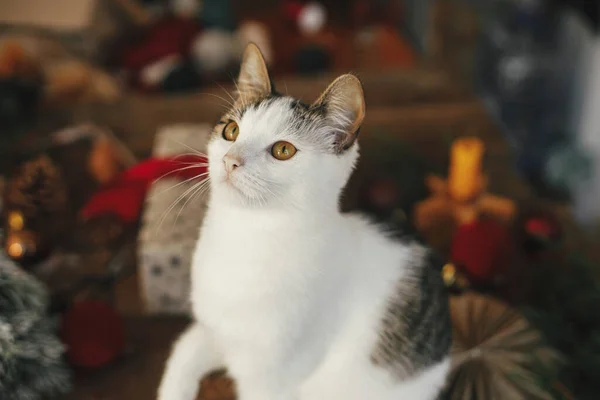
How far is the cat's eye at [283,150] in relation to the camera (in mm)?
628

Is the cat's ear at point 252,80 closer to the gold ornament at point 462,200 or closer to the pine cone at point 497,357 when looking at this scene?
the pine cone at point 497,357

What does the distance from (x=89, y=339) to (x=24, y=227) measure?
265mm

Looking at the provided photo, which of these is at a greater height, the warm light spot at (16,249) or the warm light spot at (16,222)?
the warm light spot at (16,222)

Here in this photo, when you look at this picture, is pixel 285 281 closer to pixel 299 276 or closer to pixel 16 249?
pixel 299 276

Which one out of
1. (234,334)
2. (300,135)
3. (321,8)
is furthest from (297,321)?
(321,8)

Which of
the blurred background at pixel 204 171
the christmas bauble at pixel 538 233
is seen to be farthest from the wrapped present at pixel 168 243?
the christmas bauble at pixel 538 233

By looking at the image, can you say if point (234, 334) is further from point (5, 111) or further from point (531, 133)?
point (531, 133)

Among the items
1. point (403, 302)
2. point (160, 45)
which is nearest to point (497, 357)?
point (403, 302)

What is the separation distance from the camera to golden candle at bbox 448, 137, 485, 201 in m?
1.11

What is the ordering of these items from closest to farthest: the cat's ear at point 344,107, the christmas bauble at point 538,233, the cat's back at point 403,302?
1. the cat's ear at point 344,107
2. the cat's back at point 403,302
3. the christmas bauble at point 538,233

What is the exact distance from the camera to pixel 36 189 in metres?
1.00

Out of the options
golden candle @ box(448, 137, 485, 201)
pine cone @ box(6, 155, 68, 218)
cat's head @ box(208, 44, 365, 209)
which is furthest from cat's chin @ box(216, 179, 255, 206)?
golden candle @ box(448, 137, 485, 201)

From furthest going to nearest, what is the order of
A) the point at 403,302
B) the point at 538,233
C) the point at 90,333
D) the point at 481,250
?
the point at 538,233, the point at 481,250, the point at 90,333, the point at 403,302

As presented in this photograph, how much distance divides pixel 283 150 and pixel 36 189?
545 mm
